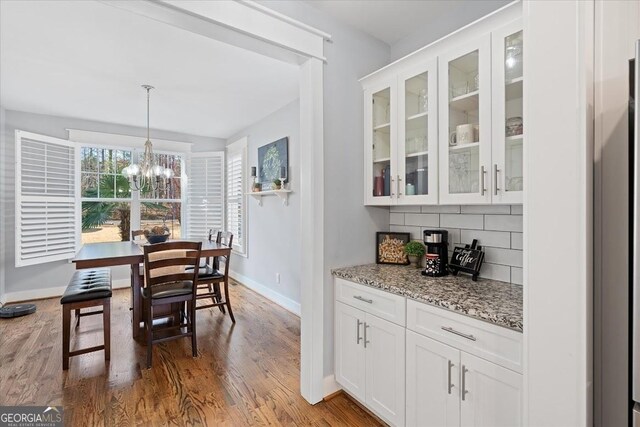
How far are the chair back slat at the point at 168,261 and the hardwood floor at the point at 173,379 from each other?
71 centimetres

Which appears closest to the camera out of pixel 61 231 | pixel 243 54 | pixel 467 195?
pixel 467 195

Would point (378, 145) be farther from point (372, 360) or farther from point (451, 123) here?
point (372, 360)

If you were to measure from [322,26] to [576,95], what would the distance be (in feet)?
5.47

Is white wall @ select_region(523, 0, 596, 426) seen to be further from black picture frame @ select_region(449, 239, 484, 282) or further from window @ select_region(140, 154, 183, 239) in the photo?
window @ select_region(140, 154, 183, 239)

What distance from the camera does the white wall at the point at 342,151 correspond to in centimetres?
212

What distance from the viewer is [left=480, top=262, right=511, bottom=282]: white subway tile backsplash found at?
70.8 inches

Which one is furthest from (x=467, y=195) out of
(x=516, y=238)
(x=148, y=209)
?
(x=148, y=209)

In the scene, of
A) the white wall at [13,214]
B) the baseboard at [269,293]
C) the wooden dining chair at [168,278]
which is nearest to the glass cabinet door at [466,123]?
the wooden dining chair at [168,278]

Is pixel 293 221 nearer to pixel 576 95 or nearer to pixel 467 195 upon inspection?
pixel 467 195

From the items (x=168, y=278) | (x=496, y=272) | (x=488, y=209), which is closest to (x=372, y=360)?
(x=496, y=272)

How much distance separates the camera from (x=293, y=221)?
3852mm

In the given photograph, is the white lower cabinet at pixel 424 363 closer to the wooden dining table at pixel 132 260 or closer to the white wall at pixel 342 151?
the white wall at pixel 342 151

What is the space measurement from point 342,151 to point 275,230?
2.27 meters

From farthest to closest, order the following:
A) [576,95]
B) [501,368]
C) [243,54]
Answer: [243,54], [501,368], [576,95]
